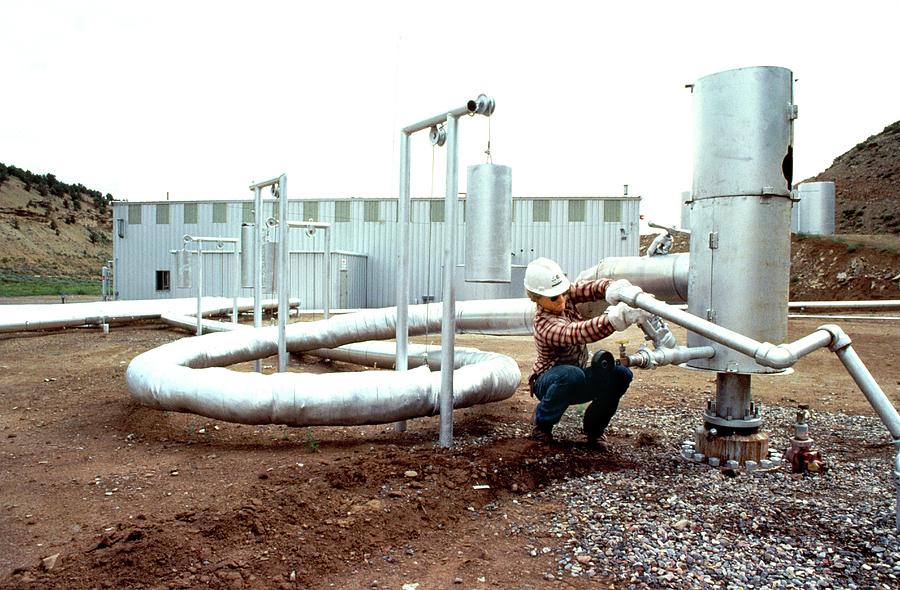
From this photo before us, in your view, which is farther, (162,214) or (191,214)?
(162,214)

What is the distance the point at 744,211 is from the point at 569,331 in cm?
124

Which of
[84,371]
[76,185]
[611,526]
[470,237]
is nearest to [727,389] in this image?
[611,526]

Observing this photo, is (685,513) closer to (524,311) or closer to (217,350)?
(524,311)

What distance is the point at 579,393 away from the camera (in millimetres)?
4645

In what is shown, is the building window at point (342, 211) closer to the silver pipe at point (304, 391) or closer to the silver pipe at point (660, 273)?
the silver pipe at point (304, 391)

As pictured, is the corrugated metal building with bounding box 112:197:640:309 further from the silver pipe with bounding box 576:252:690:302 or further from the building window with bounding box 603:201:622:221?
the silver pipe with bounding box 576:252:690:302

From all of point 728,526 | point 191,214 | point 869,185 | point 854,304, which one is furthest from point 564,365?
point 869,185

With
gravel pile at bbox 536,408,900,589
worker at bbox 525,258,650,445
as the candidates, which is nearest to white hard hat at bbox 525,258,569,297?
worker at bbox 525,258,650,445

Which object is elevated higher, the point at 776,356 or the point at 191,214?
the point at 191,214

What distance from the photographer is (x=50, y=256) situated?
47219mm

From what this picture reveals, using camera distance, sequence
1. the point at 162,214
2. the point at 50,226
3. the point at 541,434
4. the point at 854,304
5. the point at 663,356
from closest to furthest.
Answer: the point at 663,356, the point at 541,434, the point at 854,304, the point at 162,214, the point at 50,226

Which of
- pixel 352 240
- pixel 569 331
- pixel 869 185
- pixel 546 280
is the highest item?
pixel 869 185

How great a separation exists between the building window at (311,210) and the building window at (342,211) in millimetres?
609

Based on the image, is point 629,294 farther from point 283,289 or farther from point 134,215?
point 134,215
